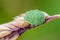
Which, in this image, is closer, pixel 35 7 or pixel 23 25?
pixel 23 25

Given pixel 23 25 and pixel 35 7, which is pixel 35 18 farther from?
pixel 35 7

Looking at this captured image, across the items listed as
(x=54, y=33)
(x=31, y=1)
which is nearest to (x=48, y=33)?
(x=54, y=33)

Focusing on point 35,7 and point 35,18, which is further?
point 35,7

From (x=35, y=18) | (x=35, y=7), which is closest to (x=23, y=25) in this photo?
(x=35, y=18)

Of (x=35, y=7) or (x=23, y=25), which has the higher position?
(x=35, y=7)

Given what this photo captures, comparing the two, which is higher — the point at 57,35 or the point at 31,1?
the point at 31,1

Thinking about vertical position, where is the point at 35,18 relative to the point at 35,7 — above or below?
below

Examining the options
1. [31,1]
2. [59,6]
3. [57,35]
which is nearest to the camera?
[57,35]

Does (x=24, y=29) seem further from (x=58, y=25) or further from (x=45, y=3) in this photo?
(x=45, y=3)
